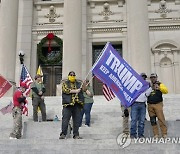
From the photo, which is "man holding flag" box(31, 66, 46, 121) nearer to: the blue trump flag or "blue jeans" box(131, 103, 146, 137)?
the blue trump flag

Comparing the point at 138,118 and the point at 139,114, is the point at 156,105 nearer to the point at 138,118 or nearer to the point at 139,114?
the point at 139,114

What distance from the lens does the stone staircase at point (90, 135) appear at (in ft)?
27.9

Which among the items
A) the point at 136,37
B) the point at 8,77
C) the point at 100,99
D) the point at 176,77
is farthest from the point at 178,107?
the point at 8,77

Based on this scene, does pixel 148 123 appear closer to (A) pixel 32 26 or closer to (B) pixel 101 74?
(B) pixel 101 74

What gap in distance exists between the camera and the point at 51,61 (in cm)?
2527

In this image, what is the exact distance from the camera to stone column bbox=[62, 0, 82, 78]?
20281 millimetres

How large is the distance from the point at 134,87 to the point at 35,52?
15887 millimetres

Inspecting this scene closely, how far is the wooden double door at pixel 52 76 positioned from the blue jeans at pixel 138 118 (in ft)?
48.7

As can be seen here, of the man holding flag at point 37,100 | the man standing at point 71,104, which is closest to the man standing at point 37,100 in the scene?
the man holding flag at point 37,100

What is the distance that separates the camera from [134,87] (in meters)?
10.3

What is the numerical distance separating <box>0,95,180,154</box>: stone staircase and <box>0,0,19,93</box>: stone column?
220 cm

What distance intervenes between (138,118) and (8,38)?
12990 millimetres

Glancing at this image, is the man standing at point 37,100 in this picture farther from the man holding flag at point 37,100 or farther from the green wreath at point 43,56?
the green wreath at point 43,56

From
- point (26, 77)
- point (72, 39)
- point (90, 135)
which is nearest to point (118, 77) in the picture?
point (90, 135)
